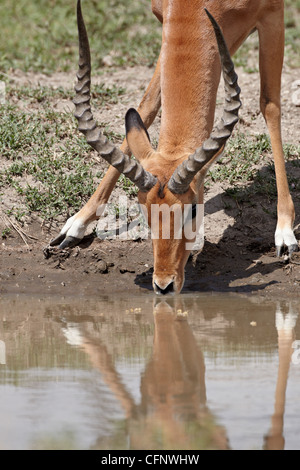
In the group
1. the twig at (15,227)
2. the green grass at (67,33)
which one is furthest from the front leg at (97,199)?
the green grass at (67,33)

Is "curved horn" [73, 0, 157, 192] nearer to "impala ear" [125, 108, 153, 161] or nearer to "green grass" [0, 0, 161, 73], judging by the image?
"impala ear" [125, 108, 153, 161]

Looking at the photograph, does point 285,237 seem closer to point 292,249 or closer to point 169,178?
point 292,249

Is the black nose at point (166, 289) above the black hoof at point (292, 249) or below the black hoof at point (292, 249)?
below

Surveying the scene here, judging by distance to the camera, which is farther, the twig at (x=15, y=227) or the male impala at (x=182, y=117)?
the twig at (x=15, y=227)

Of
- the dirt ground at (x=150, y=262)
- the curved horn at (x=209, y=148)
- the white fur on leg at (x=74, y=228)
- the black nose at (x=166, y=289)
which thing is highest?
the curved horn at (x=209, y=148)

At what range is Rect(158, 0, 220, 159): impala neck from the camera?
243 inches

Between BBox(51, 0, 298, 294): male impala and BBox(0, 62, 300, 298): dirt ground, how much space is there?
0.34 metres

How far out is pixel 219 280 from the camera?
6965 millimetres

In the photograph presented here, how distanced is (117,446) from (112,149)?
2929 mm

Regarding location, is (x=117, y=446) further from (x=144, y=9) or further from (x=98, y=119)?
(x=144, y=9)

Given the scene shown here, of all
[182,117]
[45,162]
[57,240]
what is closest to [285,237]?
[182,117]

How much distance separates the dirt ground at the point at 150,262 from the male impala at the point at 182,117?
34cm

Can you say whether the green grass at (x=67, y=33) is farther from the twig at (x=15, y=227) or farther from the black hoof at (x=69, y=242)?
the black hoof at (x=69, y=242)

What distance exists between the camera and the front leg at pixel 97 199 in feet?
24.1
